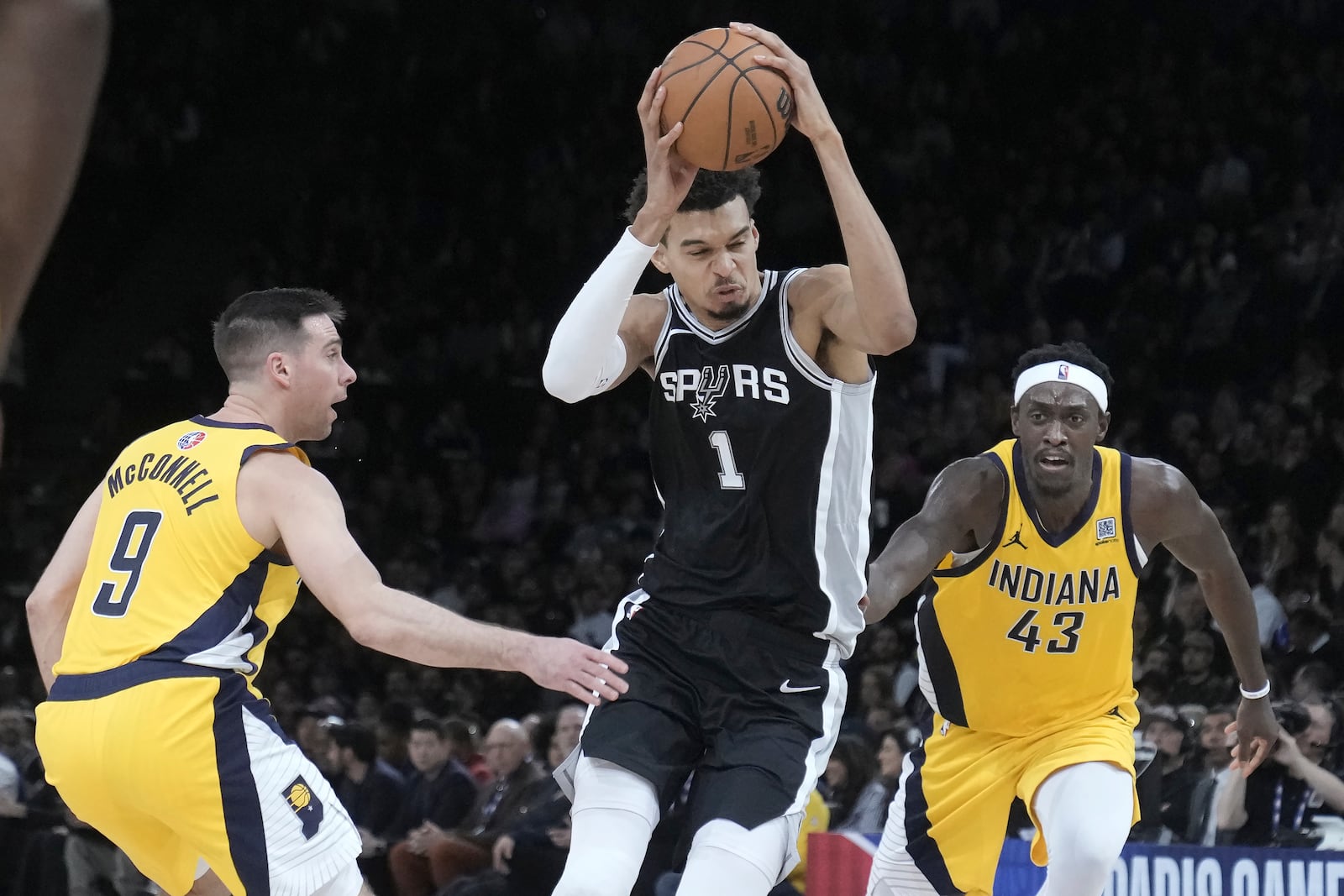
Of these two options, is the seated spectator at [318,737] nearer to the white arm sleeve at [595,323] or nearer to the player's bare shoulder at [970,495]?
the player's bare shoulder at [970,495]

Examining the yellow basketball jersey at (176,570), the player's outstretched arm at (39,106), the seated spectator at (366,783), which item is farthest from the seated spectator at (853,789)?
the player's outstretched arm at (39,106)

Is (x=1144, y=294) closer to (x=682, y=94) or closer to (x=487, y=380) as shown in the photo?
(x=487, y=380)

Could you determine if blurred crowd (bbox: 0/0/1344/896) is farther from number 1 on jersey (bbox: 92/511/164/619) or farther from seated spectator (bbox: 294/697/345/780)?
number 1 on jersey (bbox: 92/511/164/619)

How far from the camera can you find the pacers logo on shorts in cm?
415

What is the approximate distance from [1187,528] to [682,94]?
2.29m

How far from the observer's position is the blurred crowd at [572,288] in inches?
373

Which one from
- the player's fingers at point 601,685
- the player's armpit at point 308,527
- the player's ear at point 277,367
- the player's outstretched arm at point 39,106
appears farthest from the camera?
the player's ear at point 277,367

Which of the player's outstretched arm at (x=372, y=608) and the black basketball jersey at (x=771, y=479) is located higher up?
the black basketball jersey at (x=771, y=479)

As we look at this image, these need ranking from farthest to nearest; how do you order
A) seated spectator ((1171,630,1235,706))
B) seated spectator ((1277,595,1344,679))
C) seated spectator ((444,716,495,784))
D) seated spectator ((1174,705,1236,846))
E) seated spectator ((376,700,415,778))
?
seated spectator ((376,700,415,778)) → seated spectator ((444,716,495,784)) → seated spectator ((1171,630,1235,706)) → seated spectator ((1277,595,1344,679)) → seated spectator ((1174,705,1236,846))

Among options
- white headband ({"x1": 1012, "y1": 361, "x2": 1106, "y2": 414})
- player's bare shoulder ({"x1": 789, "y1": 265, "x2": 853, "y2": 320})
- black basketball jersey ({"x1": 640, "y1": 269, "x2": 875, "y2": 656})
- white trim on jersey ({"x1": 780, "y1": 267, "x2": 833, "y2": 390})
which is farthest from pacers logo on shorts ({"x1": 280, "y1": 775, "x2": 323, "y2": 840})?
white headband ({"x1": 1012, "y1": 361, "x2": 1106, "y2": 414})

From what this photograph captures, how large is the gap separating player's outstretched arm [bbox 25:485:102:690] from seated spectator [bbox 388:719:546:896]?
12.1ft

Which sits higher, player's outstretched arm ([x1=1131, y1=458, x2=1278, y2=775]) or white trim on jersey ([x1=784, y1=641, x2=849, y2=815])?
player's outstretched arm ([x1=1131, y1=458, x2=1278, y2=775])

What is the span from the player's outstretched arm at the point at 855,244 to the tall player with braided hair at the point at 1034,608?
3.49ft

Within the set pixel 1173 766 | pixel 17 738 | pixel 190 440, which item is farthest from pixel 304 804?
pixel 17 738
